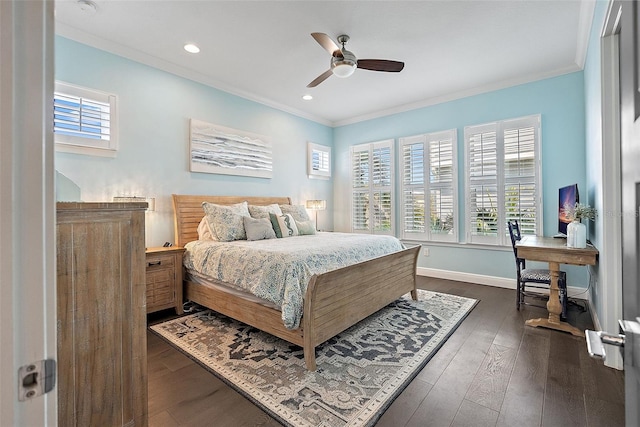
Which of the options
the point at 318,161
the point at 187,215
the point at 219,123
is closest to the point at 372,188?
the point at 318,161

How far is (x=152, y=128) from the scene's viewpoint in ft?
11.8

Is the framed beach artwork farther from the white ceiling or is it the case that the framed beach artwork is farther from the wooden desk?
the wooden desk

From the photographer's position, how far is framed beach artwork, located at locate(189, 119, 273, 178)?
3.99 metres

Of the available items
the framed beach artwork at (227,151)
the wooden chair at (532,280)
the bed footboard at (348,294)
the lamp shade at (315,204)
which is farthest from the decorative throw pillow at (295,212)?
the wooden chair at (532,280)

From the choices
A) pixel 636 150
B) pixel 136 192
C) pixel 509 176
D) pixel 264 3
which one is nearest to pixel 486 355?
pixel 636 150

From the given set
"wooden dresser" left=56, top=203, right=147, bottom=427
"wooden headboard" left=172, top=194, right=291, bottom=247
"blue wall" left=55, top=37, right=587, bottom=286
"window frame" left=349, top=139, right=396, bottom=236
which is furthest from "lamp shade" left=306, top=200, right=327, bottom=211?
"wooden dresser" left=56, top=203, right=147, bottom=427

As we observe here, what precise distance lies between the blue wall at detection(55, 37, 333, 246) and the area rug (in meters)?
1.60

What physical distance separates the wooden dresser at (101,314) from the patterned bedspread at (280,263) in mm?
1131

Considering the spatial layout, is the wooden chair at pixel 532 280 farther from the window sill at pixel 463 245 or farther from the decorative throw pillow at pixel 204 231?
the decorative throw pillow at pixel 204 231

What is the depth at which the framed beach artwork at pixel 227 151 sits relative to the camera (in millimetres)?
3988

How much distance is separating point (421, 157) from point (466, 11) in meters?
2.52

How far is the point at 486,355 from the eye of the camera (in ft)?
7.78

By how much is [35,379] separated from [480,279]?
4954 millimetres

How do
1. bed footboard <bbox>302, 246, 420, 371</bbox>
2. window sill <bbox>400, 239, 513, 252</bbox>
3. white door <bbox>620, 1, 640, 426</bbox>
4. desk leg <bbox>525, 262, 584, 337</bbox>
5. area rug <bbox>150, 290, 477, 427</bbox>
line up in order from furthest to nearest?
window sill <bbox>400, 239, 513, 252</bbox> → desk leg <bbox>525, 262, 584, 337</bbox> → bed footboard <bbox>302, 246, 420, 371</bbox> → area rug <bbox>150, 290, 477, 427</bbox> → white door <bbox>620, 1, 640, 426</bbox>
